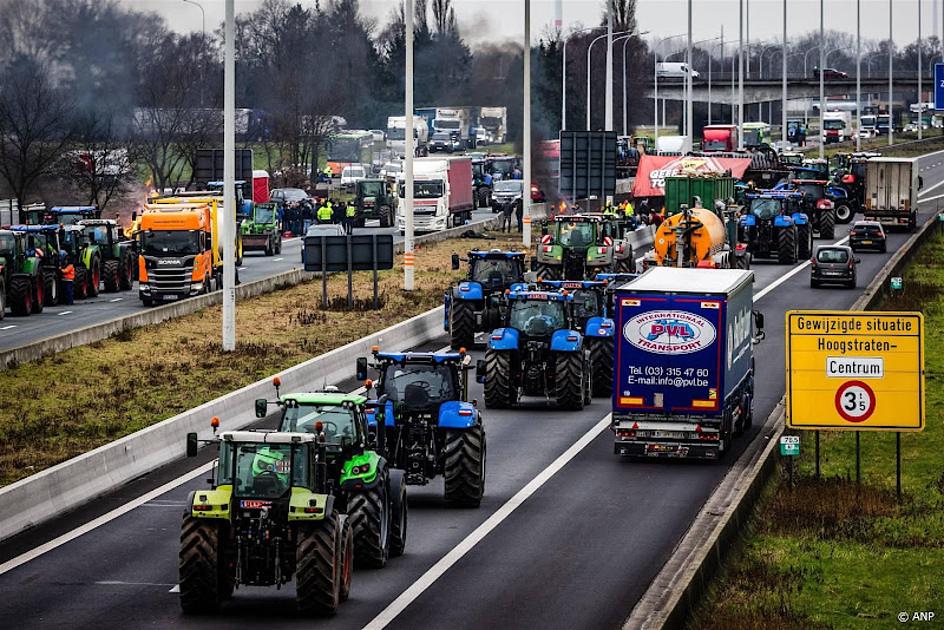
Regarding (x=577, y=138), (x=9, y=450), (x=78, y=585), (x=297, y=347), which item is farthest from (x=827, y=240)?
(x=78, y=585)

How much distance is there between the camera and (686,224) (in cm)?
5538

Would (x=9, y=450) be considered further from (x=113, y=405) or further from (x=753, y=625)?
(x=753, y=625)

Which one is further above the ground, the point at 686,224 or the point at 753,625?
the point at 686,224

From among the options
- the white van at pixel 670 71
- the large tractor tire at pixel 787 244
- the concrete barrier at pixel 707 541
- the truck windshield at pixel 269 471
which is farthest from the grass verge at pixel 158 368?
the white van at pixel 670 71

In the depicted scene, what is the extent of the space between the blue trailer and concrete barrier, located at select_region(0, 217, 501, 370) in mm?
15263

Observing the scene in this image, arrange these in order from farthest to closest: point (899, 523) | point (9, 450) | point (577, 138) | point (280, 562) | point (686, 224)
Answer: point (577, 138), point (686, 224), point (9, 450), point (899, 523), point (280, 562)

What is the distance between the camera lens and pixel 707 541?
2277 centimetres

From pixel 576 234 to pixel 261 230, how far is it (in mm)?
25220

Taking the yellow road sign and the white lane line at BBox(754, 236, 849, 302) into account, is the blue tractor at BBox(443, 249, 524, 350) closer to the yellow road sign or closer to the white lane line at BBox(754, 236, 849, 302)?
the white lane line at BBox(754, 236, 849, 302)

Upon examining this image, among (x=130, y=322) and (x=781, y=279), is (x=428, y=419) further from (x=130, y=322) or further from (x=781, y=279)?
(x=781, y=279)

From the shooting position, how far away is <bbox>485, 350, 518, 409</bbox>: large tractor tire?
36562 mm

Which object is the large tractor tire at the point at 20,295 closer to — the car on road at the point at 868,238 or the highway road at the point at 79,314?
the highway road at the point at 79,314

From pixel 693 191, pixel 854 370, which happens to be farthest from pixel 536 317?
pixel 693 191

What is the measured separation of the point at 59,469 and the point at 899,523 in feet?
40.2
